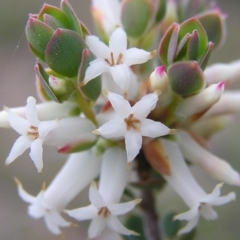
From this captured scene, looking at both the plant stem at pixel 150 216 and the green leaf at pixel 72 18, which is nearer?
the green leaf at pixel 72 18

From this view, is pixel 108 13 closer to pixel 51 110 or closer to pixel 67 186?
pixel 51 110

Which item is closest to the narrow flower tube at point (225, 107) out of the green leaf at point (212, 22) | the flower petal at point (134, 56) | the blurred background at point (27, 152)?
the green leaf at point (212, 22)

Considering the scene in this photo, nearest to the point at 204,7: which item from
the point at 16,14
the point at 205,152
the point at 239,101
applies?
the point at 239,101

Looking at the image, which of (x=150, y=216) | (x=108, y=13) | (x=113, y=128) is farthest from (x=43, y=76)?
(x=150, y=216)

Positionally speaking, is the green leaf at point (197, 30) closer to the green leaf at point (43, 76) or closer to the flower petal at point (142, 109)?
the flower petal at point (142, 109)

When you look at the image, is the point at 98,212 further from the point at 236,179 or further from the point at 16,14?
the point at 16,14

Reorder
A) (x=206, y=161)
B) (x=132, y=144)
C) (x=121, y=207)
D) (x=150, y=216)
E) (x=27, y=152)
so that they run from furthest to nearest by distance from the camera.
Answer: (x=27, y=152) → (x=150, y=216) → (x=206, y=161) → (x=121, y=207) → (x=132, y=144)
